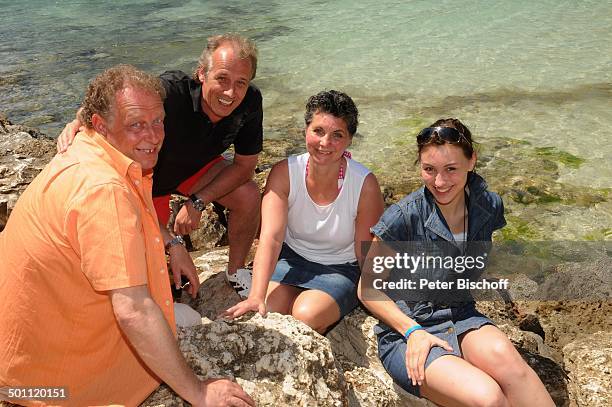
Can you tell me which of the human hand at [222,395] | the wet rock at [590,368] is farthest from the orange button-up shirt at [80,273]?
the wet rock at [590,368]

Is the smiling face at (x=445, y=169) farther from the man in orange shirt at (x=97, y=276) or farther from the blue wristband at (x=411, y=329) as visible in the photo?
the man in orange shirt at (x=97, y=276)

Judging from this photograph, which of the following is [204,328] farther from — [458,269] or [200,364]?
[458,269]

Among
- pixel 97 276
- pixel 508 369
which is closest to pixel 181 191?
pixel 97 276

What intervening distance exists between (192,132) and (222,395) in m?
2.60

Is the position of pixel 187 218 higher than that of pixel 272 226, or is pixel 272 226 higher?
pixel 272 226

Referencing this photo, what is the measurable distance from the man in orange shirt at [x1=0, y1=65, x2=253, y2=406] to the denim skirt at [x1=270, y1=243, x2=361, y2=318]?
4.70 feet

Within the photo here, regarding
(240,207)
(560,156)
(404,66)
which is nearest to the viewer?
(240,207)

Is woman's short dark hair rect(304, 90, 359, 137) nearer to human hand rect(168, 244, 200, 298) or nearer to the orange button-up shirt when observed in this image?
human hand rect(168, 244, 200, 298)

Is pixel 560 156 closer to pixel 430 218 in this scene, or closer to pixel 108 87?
pixel 430 218

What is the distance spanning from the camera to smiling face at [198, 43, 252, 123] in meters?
4.46

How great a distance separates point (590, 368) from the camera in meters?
4.27

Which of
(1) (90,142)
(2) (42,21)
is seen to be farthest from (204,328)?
(2) (42,21)

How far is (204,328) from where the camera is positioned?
3.23m

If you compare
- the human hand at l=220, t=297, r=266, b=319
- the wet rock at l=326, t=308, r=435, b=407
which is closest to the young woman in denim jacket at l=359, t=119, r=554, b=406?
the wet rock at l=326, t=308, r=435, b=407
